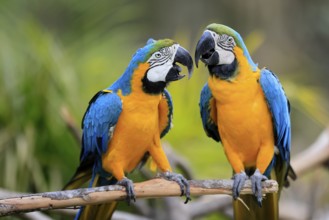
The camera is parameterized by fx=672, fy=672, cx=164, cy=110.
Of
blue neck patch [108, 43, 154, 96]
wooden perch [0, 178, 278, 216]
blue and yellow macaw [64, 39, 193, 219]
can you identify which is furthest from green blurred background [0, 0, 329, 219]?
wooden perch [0, 178, 278, 216]

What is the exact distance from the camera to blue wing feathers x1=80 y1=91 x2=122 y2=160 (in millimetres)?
2270

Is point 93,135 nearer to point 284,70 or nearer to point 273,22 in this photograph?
point 284,70

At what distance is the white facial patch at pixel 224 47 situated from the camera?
2170mm

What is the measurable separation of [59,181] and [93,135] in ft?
4.47

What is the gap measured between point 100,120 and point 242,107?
0.48 m

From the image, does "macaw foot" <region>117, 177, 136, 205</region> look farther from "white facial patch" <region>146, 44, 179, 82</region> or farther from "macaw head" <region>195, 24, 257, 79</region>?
"macaw head" <region>195, 24, 257, 79</region>

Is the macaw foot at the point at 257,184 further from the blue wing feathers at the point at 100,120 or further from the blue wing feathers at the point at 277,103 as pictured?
the blue wing feathers at the point at 100,120

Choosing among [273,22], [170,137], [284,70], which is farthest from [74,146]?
[273,22]

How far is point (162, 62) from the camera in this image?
85.7 inches

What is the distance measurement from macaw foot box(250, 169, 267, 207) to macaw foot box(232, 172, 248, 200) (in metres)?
0.03

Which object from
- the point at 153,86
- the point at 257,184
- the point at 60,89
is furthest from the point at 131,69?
the point at 60,89

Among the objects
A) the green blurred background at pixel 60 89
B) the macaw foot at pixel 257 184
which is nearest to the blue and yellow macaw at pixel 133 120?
the macaw foot at pixel 257 184

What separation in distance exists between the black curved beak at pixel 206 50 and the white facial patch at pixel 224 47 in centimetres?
1

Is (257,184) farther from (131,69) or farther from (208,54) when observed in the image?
(131,69)
